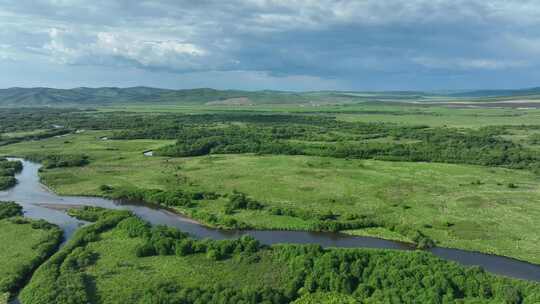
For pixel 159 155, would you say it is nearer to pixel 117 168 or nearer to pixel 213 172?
pixel 117 168

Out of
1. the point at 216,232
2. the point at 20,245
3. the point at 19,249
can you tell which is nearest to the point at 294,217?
the point at 216,232

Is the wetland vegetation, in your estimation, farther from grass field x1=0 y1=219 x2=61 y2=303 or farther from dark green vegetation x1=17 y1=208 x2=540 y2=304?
grass field x1=0 y1=219 x2=61 y2=303

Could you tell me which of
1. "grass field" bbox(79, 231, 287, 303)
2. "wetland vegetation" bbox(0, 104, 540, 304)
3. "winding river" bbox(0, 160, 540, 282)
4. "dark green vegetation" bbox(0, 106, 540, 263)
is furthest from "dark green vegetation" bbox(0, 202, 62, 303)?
"dark green vegetation" bbox(0, 106, 540, 263)

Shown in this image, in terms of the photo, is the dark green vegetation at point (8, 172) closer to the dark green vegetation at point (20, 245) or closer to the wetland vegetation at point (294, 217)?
the wetland vegetation at point (294, 217)

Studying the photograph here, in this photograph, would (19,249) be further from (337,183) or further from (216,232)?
(337,183)

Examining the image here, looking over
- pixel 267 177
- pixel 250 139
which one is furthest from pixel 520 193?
pixel 250 139

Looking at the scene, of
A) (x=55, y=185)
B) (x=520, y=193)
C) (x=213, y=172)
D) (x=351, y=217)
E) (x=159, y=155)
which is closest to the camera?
(x=351, y=217)
